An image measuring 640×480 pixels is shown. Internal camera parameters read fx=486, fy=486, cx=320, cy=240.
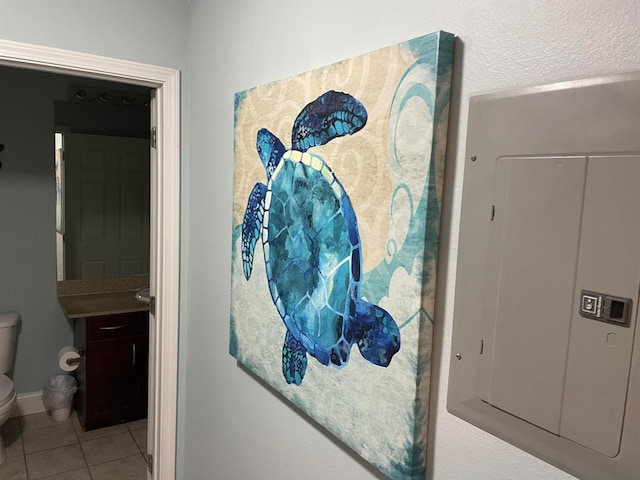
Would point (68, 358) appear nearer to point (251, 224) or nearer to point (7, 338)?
point (7, 338)

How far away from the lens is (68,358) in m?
2.97

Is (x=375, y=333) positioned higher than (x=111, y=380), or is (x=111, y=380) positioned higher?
(x=375, y=333)

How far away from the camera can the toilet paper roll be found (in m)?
2.96

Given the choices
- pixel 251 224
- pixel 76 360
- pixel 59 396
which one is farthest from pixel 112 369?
pixel 251 224

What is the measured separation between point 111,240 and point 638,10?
337cm

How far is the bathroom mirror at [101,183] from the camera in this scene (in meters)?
3.14

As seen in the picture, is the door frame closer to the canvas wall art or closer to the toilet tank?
the canvas wall art

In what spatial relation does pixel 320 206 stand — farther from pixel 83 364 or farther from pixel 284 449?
pixel 83 364

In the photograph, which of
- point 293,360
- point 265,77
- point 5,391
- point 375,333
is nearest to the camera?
point 375,333

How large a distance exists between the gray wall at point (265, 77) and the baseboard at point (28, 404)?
1607mm

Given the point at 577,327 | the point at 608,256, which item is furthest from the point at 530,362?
the point at 608,256

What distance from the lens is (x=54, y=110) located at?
3047mm

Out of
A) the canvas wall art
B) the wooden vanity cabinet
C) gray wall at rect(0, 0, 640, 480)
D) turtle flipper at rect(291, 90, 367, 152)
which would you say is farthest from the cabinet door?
turtle flipper at rect(291, 90, 367, 152)

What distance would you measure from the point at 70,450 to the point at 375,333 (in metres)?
2.59
